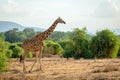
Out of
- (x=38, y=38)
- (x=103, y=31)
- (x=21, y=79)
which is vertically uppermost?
(x=103, y=31)

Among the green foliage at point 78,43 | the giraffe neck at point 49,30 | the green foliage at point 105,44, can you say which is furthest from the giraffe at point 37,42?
the green foliage at point 78,43

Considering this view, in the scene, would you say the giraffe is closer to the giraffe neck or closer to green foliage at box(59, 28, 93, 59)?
the giraffe neck

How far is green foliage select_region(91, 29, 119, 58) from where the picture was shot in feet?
117

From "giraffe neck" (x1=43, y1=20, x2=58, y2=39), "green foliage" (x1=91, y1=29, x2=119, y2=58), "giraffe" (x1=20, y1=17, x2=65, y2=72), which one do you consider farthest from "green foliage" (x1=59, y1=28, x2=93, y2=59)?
"giraffe" (x1=20, y1=17, x2=65, y2=72)

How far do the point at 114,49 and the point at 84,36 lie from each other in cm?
345

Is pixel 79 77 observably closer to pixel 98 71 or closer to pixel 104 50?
pixel 98 71

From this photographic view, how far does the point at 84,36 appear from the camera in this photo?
122 feet

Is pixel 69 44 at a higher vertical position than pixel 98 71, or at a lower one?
higher

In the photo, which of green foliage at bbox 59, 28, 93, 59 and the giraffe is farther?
green foliage at bbox 59, 28, 93, 59

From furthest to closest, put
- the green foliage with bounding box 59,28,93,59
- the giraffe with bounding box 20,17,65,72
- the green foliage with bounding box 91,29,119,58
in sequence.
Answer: the green foliage with bounding box 59,28,93,59 < the green foliage with bounding box 91,29,119,58 < the giraffe with bounding box 20,17,65,72

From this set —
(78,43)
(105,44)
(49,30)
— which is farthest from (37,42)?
(78,43)

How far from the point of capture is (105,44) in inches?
1416

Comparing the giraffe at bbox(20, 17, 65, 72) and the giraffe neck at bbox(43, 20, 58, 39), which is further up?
the giraffe neck at bbox(43, 20, 58, 39)

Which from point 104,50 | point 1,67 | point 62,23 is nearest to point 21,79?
point 1,67
